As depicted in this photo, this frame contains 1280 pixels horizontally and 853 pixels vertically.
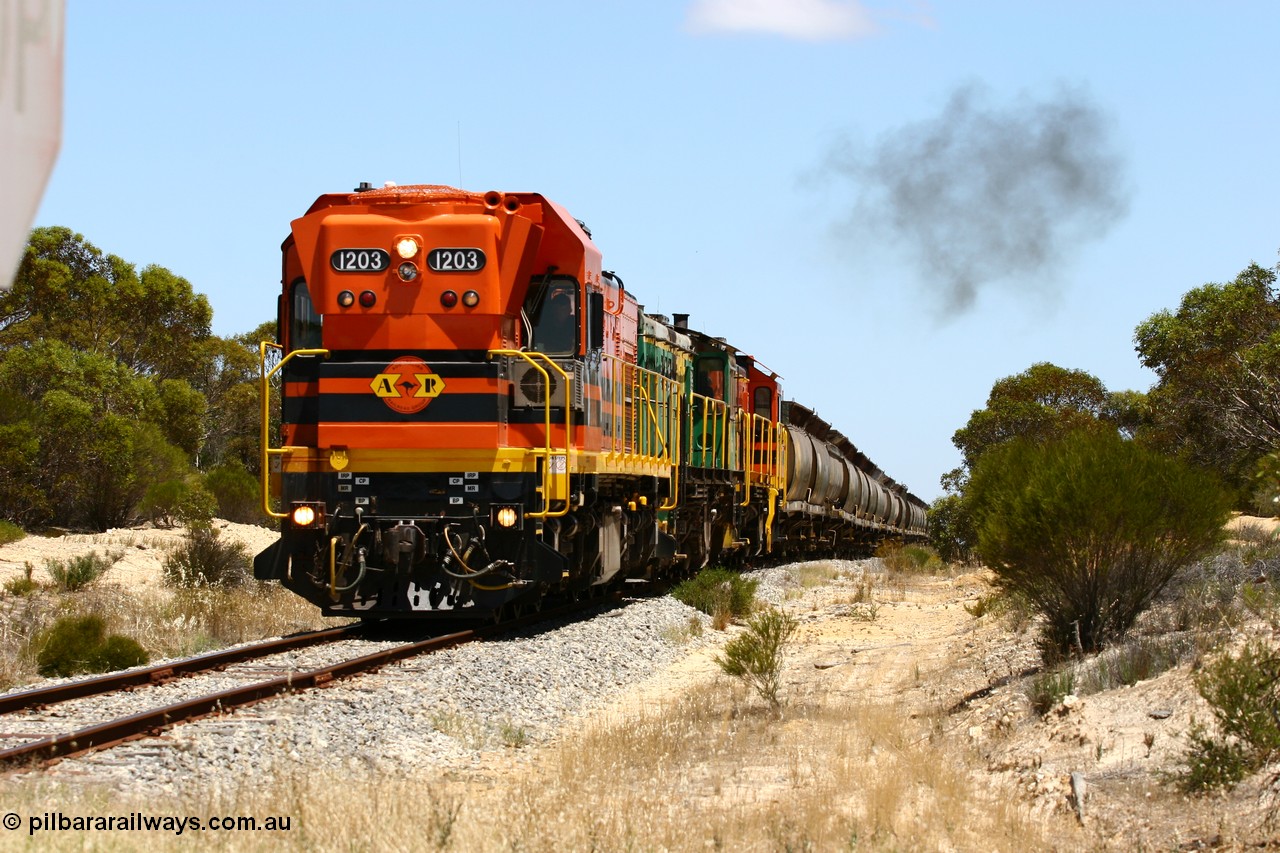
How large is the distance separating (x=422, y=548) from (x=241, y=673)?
2.27 metres

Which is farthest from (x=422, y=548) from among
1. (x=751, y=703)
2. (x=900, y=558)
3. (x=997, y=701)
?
(x=900, y=558)

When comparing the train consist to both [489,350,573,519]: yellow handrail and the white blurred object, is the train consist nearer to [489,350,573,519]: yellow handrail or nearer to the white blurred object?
[489,350,573,519]: yellow handrail

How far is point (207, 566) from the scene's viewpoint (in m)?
22.9

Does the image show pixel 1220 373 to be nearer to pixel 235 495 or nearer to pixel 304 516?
pixel 304 516

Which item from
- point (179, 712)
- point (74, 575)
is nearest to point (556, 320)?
point (179, 712)

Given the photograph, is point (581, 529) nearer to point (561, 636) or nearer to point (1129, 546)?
point (561, 636)

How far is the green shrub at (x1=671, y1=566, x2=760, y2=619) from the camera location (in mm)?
18469

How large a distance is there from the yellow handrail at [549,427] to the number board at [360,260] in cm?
139

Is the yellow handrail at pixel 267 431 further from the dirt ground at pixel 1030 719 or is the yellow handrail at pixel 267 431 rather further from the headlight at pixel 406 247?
the dirt ground at pixel 1030 719

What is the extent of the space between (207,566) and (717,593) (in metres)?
9.28

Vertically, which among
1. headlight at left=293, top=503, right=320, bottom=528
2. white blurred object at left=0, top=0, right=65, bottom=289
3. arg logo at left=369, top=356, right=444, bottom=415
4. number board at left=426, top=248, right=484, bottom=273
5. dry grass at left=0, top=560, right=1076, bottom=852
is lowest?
dry grass at left=0, top=560, right=1076, bottom=852

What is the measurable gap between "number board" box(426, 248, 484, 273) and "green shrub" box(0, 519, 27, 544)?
20.7 metres

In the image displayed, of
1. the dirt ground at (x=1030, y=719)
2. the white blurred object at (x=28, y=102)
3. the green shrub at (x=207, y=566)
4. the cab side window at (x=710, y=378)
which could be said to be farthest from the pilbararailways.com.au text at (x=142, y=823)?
the cab side window at (x=710, y=378)

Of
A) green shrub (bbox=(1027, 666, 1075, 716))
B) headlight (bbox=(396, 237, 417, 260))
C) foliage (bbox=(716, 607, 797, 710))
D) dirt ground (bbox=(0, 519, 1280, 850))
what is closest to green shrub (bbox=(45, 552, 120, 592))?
dirt ground (bbox=(0, 519, 1280, 850))
